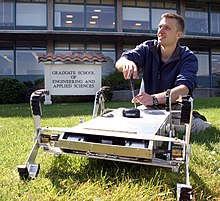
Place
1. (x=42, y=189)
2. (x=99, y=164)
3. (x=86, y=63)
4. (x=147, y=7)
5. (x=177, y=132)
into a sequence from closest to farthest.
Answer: (x=42, y=189), (x=99, y=164), (x=177, y=132), (x=86, y=63), (x=147, y=7)

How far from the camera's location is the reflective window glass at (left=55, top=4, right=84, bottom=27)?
15594mm

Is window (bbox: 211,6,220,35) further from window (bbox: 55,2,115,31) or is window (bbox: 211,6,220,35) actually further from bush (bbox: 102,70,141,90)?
bush (bbox: 102,70,141,90)

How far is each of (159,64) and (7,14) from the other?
47.5ft

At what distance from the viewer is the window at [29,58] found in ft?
51.1

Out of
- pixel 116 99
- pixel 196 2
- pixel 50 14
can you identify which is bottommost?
pixel 116 99

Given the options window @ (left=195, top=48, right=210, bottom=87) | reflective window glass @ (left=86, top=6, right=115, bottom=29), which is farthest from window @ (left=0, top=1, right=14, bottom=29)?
window @ (left=195, top=48, right=210, bottom=87)

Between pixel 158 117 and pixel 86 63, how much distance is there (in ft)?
27.5

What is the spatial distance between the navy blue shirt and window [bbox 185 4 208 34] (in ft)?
50.1

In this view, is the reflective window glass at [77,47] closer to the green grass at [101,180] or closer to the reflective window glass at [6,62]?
the reflective window glass at [6,62]

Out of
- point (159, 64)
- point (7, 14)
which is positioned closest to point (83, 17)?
point (7, 14)

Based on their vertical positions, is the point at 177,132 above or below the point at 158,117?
below

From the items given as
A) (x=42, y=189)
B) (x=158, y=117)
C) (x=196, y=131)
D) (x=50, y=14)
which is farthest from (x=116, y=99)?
(x=42, y=189)

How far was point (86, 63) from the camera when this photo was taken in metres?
10.4

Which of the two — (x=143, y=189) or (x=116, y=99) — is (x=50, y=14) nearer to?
(x=116, y=99)
